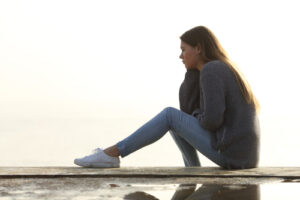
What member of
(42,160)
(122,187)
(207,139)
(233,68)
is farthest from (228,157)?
(42,160)

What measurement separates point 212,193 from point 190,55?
156cm

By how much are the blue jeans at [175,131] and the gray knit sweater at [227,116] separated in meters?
0.06

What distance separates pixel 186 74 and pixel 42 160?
143181mm

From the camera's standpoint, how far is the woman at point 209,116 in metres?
5.83

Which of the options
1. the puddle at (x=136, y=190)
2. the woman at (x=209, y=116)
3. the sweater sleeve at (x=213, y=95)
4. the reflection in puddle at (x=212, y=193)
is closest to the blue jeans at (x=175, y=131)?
the woman at (x=209, y=116)

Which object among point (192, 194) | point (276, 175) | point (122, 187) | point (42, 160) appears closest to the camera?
point (192, 194)

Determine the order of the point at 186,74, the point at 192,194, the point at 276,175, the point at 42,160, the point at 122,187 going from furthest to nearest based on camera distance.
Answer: the point at 42,160
the point at 186,74
the point at 276,175
the point at 122,187
the point at 192,194

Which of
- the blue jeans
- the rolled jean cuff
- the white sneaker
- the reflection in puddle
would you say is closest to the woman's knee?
the blue jeans

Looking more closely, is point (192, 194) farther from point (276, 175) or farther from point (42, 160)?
point (42, 160)

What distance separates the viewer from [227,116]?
5.93 m

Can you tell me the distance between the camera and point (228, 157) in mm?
6016

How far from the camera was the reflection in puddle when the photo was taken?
477 cm

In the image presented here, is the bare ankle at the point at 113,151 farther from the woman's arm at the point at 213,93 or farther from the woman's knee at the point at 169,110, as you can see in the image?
the woman's arm at the point at 213,93

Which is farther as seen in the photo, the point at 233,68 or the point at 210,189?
the point at 233,68
